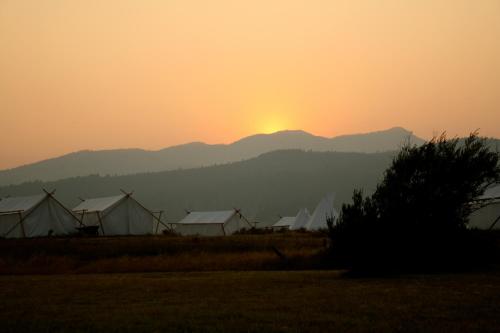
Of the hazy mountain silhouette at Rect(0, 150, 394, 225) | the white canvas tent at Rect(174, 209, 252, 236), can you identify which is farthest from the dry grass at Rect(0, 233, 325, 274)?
the hazy mountain silhouette at Rect(0, 150, 394, 225)

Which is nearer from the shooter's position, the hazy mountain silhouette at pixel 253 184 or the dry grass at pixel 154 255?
the dry grass at pixel 154 255

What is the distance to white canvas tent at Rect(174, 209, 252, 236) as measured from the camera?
6034 cm

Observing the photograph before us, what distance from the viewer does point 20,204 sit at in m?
46.0

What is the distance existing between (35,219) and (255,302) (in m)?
34.5

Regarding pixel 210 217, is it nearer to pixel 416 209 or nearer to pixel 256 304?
pixel 416 209

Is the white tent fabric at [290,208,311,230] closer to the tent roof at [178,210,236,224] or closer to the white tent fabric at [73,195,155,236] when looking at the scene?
the tent roof at [178,210,236,224]

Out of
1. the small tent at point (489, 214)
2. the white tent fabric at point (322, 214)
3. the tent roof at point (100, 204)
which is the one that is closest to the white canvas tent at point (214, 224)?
the white tent fabric at point (322, 214)

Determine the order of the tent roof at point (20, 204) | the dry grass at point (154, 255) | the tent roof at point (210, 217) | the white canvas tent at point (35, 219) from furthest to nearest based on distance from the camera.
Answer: the tent roof at point (210, 217)
the tent roof at point (20, 204)
the white canvas tent at point (35, 219)
the dry grass at point (154, 255)

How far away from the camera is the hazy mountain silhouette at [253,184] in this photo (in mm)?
138875

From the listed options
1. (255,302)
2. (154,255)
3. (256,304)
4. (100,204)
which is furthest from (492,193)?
(256,304)

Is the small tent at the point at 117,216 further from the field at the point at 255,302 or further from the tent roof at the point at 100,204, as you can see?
the field at the point at 255,302

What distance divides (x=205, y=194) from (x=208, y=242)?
374 feet

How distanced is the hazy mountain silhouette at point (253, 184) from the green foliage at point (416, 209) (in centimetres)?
10087

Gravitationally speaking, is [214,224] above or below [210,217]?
below
